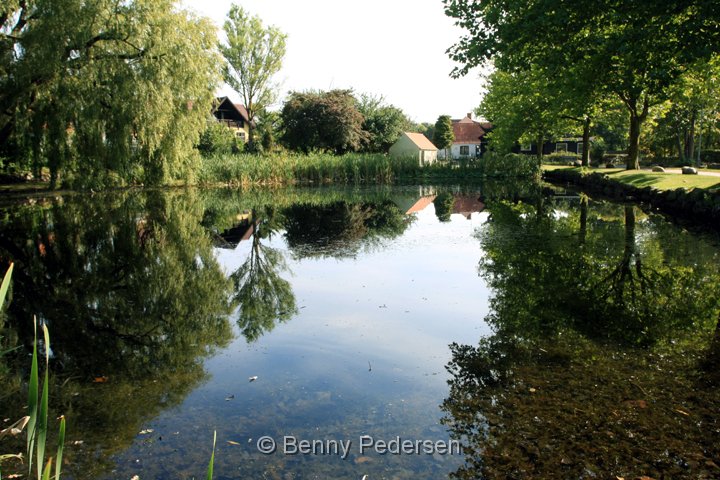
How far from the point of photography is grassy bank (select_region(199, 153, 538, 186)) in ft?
119

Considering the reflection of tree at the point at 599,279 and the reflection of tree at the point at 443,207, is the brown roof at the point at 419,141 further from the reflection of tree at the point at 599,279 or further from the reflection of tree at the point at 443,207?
the reflection of tree at the point at 599,279

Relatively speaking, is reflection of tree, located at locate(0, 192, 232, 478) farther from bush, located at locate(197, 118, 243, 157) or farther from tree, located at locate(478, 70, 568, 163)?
bush, located at locate(197, 118, 243, 157)

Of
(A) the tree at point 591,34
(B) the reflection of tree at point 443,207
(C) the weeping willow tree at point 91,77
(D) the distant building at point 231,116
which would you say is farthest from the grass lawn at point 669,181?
(D) the distant building at point 231,116

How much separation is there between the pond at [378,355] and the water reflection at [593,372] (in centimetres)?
3

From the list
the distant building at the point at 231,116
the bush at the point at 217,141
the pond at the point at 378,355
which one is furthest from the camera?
the distant building at the point at 231,116

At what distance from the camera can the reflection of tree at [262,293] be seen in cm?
719

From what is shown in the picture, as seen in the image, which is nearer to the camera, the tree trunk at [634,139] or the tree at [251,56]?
the tree trunk at [634,139]

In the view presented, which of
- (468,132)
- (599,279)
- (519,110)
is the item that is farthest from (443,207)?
(468,132)

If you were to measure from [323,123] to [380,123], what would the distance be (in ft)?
31.3

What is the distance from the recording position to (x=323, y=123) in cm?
4628

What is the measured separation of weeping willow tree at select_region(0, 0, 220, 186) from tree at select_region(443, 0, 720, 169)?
466 inches

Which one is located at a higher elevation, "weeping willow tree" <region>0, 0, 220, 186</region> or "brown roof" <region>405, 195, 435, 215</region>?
"weeping willow tree" <region>0, 0, 220, 186</region>

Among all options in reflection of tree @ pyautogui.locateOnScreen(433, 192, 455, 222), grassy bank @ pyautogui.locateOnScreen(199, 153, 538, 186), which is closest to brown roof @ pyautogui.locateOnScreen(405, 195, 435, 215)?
reflection of tree @ pyautogui.locateOnScreen(433, 192, 455, 222)

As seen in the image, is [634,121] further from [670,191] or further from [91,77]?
[91,77]
